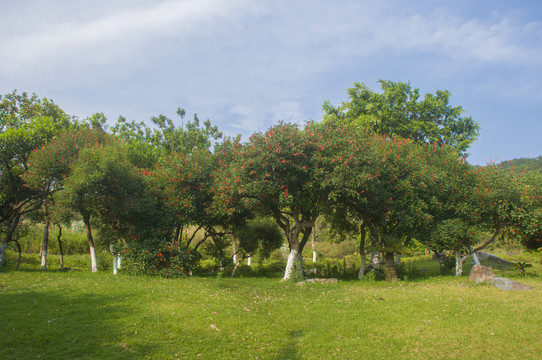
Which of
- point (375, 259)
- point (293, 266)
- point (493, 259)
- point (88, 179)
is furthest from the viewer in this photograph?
point (493, 259)

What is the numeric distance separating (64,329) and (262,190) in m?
10.7

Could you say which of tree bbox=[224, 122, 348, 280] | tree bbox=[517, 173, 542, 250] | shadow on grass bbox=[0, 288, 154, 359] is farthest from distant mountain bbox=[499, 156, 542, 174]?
shadow on grass bbox=[0, 288, 154, 359]

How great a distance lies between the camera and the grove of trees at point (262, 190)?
59.2 feet

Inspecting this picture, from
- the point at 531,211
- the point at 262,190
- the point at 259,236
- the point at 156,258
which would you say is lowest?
the point at 156,258

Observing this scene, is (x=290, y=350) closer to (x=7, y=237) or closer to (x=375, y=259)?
(x=375, y=259)

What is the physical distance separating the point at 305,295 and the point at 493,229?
1443 centimetres

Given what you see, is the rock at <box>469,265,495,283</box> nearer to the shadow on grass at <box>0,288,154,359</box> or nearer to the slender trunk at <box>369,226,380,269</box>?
the slender trunk at <box>369,226,380,269</box>

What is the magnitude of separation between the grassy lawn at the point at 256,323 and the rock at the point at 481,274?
141 centimetres

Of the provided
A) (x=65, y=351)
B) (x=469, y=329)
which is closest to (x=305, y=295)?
(x=469, y=329)

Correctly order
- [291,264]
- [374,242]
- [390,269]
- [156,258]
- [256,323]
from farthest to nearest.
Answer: [374,242], [390,269], [291,264], [156,258], [256,323]

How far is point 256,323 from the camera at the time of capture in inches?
412

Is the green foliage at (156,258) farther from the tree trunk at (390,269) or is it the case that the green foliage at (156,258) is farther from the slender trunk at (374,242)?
the tree trunk at (390,269)

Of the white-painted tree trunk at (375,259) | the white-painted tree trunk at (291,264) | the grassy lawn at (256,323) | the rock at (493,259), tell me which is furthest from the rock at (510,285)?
the rock at (493,259)

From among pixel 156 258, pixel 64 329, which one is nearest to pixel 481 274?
pixel 156 258
